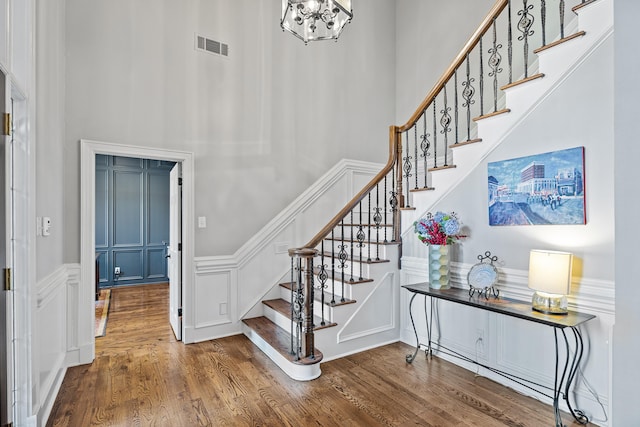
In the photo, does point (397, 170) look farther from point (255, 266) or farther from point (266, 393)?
point (266, 393)

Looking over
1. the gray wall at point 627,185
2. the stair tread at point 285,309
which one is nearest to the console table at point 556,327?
the stair tread at point 285,309

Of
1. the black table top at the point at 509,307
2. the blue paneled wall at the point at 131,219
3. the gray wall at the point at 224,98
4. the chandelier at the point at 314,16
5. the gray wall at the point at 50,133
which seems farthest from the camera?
the blue paneled wall at the point at 131,219

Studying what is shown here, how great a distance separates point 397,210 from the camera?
365cm

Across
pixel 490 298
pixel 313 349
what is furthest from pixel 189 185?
pixel 490 298

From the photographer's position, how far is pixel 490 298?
267 centimetres

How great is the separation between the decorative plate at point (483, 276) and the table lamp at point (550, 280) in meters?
0.34

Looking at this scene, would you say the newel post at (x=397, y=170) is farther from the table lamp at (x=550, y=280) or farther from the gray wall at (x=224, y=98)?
the table lamp at (x=550, y=280)

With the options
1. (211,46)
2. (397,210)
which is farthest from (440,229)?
(211,46)

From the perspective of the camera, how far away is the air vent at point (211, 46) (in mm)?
3890

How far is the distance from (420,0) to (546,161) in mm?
3914

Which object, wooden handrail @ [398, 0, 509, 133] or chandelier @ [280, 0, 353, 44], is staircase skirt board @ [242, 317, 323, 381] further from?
chandelier @ [280, 0, 353, 44]

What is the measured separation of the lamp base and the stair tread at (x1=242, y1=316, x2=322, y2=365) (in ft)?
5.75

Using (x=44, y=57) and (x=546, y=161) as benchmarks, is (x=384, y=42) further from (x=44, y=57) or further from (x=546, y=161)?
(x=44, y=57)

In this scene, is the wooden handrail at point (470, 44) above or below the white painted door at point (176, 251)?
above
